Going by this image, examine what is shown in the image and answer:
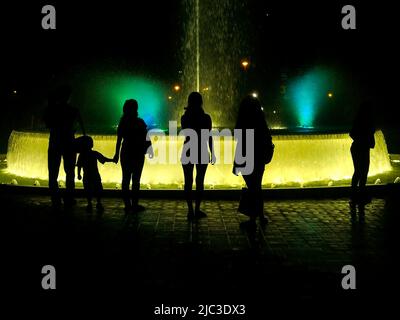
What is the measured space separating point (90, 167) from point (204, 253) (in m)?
3.76

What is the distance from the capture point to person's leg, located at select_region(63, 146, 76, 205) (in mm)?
9773

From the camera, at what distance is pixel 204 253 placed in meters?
7.03

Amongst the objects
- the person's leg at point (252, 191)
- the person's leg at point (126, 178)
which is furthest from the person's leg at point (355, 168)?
the person's leg at point (126, 178)

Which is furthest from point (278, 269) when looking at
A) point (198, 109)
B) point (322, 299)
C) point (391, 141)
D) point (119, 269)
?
point (391, 141)

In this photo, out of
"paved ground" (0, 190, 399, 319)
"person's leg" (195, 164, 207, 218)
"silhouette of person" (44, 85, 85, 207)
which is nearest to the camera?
"paved ground" (0, 190, 399, 319)

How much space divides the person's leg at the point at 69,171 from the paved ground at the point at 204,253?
30 cm

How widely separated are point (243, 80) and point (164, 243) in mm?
54636

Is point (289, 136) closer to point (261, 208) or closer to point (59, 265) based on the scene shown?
point (261, 208)

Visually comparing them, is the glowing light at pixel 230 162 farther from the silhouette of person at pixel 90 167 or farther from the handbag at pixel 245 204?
the handbag at pixel 245 204

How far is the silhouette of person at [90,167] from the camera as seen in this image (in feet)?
32.7

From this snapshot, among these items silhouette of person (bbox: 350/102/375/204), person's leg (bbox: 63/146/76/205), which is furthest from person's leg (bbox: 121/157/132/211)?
silhouette of person (bbox: 350/102/375/204)

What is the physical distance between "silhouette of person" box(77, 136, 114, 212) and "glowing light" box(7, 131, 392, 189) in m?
2.08

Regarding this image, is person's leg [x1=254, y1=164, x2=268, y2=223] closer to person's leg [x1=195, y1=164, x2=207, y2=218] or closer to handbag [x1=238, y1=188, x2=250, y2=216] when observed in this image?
handbag [x1=238, y1=188, x2=250, y2=216]

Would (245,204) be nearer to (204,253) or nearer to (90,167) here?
Answer: (204,253)
